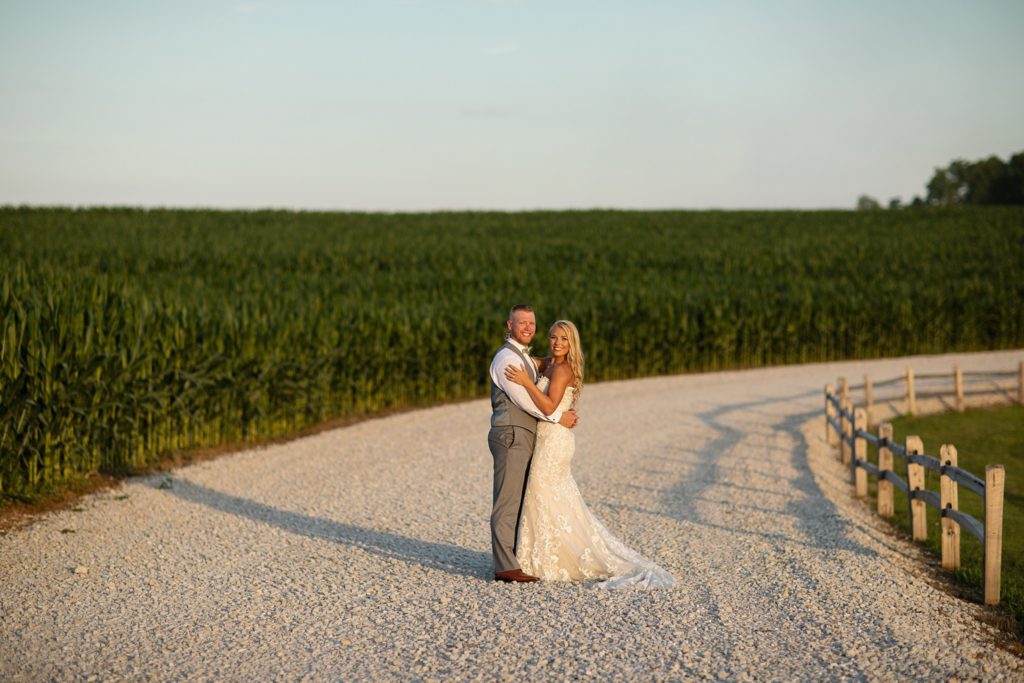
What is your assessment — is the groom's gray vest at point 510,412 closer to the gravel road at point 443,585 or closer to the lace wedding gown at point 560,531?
the lace wedding gown at point 560,531

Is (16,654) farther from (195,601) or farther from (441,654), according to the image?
(441,654)

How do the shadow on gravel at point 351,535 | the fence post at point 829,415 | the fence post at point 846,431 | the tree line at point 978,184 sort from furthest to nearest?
the tree line at point 978,184 → the fence post at point 829,415 → the fence post at point 846,431 → the shadow on gravel at point 351,535

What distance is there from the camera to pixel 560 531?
7.88 meters

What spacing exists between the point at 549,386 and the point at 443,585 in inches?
74.3

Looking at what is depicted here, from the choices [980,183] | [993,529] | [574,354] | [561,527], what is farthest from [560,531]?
[980,183]

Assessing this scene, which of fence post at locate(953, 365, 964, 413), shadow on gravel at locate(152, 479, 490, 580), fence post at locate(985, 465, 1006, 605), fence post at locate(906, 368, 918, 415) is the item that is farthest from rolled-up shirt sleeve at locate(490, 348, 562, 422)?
fence post at locate(953, 365, 964, 413)

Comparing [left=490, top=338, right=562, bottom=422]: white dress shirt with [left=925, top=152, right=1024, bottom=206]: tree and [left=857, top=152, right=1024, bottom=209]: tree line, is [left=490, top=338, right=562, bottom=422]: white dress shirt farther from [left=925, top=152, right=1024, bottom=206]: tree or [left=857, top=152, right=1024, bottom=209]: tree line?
[left=925, top=152, right=1024, bottom=206]: tree

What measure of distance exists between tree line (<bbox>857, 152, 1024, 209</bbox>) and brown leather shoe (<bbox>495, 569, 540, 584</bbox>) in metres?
78.9

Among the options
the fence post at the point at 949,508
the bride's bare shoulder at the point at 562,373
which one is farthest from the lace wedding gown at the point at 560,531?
the fence post at the point at 949,508

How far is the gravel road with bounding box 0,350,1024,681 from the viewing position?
623 centimetres

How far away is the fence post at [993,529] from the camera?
784cm

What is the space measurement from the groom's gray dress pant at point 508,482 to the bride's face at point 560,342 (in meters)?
0.71

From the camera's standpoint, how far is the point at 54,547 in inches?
371

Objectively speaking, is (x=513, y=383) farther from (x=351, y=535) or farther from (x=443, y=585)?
(x=351, y=535)
